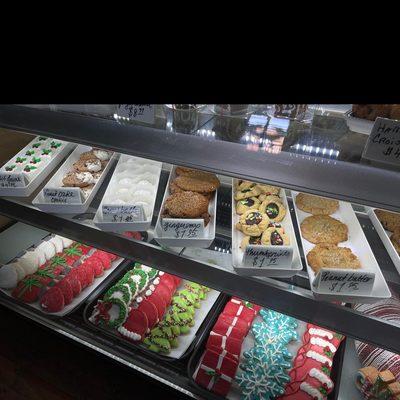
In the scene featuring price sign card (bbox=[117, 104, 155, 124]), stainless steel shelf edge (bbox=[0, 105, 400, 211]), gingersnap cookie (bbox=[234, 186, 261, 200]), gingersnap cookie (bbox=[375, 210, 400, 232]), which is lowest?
gingersnap cookie (bbox=[234, 186, 261, 200])

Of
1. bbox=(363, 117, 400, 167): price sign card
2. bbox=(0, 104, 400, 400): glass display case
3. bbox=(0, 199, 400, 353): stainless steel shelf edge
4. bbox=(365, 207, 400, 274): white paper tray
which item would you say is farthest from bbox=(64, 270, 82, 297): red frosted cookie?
bbox=(363, 117, 400, 167): price sign card

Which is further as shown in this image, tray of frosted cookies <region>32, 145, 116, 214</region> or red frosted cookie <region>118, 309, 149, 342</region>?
red frosted cookie <region>118, 309, 149, 342</region>

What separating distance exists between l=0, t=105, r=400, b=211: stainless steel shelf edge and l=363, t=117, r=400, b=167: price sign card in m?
0.03

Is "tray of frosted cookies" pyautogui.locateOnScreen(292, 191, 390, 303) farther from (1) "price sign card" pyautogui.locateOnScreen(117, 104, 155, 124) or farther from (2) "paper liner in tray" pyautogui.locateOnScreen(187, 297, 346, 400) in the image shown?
(1) "price sign card" pyautogui.locateOnScreen(117, 104, 155, 124)

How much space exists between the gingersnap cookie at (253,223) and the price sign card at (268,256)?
0.74ft

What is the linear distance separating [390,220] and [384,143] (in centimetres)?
71

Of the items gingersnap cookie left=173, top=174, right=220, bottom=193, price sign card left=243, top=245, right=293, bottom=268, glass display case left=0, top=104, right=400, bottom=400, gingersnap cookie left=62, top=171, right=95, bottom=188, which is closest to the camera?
glass display case left=0, top=104, right=400, bottom=400

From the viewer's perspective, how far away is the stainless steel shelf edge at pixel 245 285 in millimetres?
1173

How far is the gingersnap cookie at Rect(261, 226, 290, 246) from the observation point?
1.45m
